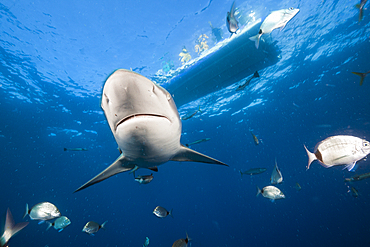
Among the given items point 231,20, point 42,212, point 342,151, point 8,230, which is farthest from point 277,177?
point 42,212

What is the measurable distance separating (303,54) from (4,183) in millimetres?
42618

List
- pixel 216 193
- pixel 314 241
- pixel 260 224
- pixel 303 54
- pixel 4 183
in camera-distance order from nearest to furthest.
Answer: pixel 303 54
pixel 4 183
pixel 314 241
pixel 260 224
pixel 216 193

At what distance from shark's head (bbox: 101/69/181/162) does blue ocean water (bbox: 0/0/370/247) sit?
9770mm

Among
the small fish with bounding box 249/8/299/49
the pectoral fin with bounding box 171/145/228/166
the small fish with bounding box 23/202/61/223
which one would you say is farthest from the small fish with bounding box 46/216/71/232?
the small fish with bounding box 249/8/299/49

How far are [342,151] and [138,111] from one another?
12.5 ft

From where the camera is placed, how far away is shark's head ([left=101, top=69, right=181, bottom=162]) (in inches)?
50.5

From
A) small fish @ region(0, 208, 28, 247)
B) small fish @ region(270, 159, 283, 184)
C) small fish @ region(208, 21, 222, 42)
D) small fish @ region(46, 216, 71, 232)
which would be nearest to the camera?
small fish @ region(0, 208, 28, 247)

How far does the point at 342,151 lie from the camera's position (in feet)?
9.58

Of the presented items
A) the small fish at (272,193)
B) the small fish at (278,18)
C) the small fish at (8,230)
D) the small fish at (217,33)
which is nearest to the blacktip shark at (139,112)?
the small fish at (8,230)

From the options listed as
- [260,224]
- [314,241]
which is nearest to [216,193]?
[260,224]

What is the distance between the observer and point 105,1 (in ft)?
29.0

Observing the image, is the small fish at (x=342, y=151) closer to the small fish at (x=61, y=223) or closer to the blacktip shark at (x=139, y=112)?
the blacktip shark at (x=139, y=112)

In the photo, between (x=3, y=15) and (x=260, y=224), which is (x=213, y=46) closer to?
(x=3, y=15)

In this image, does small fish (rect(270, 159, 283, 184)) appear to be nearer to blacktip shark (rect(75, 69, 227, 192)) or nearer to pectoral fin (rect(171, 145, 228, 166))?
pectoral fin (rect(171, 145, 228, 166))
